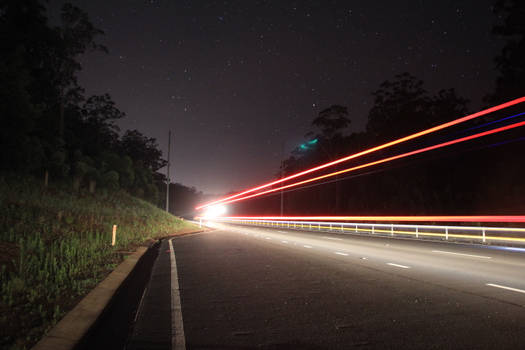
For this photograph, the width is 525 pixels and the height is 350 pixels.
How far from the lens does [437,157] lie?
45.8 m

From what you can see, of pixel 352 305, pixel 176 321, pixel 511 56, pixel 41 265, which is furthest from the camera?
pixel 511 56

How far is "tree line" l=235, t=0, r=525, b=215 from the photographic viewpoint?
33.5 meters

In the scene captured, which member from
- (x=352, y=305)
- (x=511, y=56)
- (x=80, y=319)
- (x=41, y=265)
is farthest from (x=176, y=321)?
(x=511, y=56)

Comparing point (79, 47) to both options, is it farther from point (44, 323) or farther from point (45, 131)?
point (44, 323)

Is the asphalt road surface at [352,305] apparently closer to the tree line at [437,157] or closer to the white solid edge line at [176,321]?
the white solid edge line at [176,321]

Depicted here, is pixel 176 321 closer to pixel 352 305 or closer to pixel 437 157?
pixel 352 305

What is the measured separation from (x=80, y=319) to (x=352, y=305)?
13.6 feet

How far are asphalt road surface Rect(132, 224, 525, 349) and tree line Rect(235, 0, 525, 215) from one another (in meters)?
28.7

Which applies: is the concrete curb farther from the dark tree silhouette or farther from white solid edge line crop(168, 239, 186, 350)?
the dark tree silhouette

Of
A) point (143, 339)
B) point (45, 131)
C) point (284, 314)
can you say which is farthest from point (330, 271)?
point (45, 131)

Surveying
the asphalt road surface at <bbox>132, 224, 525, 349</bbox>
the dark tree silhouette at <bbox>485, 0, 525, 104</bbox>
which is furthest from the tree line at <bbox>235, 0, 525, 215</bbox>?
the asphalt road surface at <bbox>132, 224, 525, 349</bbox>

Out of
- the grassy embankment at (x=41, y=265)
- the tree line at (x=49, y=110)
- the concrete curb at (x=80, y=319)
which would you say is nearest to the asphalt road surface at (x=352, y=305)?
the concrete curb at (x=80, y=319)

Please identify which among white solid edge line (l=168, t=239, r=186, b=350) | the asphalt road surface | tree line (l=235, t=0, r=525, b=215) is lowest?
white solid edge line (l=168, t=239, r=186, b=350)

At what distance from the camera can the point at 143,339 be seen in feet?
15.5
